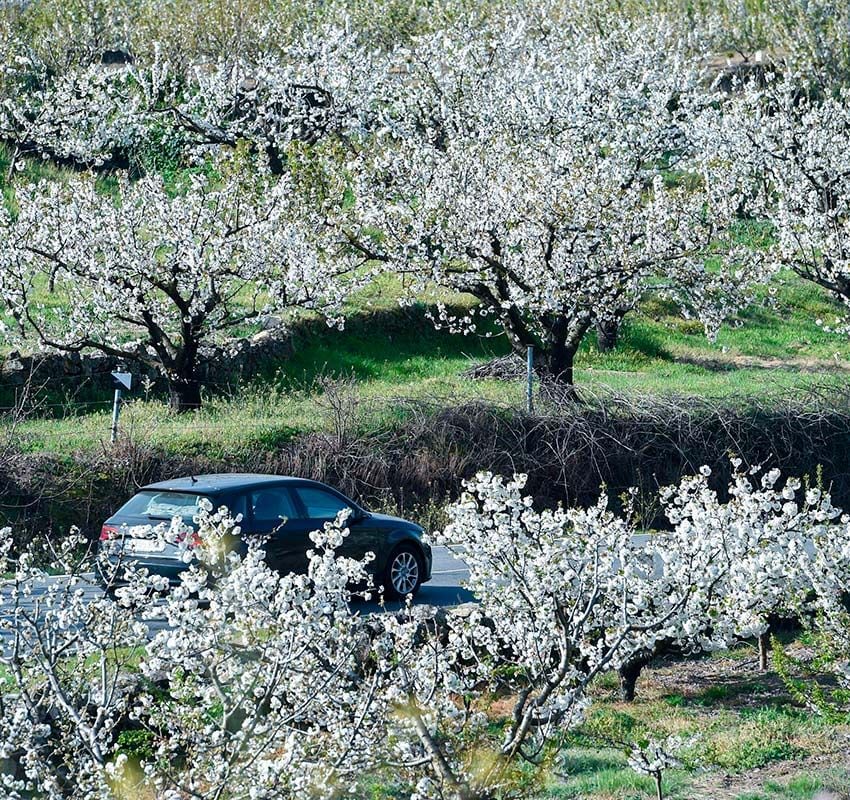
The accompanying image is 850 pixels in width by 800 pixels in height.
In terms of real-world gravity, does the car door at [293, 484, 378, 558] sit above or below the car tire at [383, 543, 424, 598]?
above

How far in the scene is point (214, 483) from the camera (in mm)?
13336

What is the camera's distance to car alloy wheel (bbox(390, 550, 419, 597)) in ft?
47.1

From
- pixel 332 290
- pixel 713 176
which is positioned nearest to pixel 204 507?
pixel 332 290

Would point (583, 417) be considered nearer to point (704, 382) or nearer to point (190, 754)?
point (704, 382)

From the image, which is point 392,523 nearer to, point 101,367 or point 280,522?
point 280,522

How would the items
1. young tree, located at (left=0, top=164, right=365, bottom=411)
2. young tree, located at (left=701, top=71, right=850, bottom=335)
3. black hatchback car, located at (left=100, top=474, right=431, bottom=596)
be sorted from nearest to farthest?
black hatchback car, located at (left=100, top=474, right=431, bottom=596), young tree, located at (left=0, top=164, right=365, bottom=411), young tree, located at (left=701, top=71, right=850, bottom=335)

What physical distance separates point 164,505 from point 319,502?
74.1 inches

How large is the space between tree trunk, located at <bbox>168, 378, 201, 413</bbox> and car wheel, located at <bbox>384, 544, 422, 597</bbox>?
329 inches

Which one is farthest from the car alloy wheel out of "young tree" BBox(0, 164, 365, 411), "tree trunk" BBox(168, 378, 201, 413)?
"young tree" BBox(0, 164, 365, 411)

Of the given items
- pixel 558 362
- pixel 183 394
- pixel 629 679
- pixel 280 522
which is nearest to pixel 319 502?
pixel 280 522

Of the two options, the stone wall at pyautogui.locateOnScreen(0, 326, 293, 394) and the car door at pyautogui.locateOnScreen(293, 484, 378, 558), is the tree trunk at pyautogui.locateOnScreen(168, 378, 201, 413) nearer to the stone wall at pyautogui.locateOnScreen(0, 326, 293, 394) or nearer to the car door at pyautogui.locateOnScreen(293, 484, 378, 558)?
the stone wall at pyautogui.locateOnScreen(0, 326, 293, 394)

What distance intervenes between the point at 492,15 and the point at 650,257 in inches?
1072

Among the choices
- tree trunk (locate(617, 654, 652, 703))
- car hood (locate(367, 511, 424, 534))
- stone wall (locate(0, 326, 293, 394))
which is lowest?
stone wall (locate(0, 326, 293, 394))

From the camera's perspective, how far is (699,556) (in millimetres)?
9297
